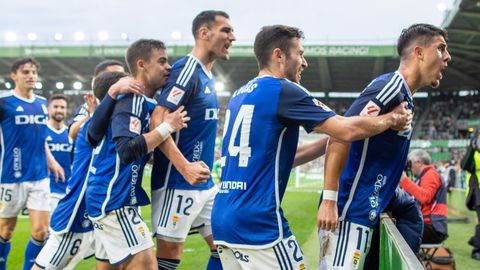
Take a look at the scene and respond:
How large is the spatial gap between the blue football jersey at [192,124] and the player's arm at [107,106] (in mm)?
263

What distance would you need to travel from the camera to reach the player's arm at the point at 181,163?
12.0 feet

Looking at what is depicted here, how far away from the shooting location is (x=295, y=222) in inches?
481

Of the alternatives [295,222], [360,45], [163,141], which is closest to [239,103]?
[163,141]

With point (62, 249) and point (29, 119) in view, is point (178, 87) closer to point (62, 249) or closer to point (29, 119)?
point (62, 249)

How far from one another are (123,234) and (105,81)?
1.27m

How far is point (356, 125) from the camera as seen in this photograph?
300 centimetres

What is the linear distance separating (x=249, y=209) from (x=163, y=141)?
3.55 ft

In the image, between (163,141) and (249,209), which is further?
(163,141)

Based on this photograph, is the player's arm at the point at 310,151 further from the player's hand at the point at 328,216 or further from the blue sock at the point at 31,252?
the blue sock at the point at 31,252

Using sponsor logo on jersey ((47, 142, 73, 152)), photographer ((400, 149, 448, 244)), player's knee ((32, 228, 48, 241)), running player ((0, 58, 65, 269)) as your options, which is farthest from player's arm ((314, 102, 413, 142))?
sponsor logo on jersey ((47, 142, 73, 152))

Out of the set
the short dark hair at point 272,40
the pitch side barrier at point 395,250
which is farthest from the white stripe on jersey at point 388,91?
the pitch side barrier at point 395,250

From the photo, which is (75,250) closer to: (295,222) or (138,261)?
(138,261)

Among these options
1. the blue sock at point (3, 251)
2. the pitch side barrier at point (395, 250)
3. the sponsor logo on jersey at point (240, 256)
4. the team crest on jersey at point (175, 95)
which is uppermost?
the team crest on jersey at point (175, 95)

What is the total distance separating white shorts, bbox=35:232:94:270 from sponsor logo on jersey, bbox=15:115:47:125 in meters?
2.49
